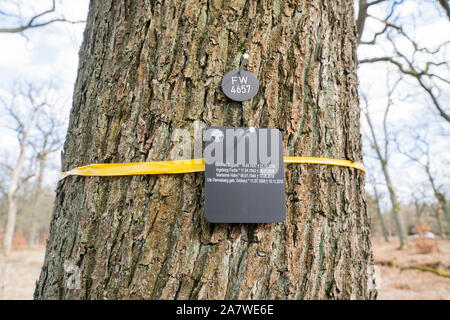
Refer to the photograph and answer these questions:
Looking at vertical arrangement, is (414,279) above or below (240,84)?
below

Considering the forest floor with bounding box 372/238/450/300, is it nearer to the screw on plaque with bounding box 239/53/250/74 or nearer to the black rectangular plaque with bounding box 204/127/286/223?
the black rectangular plaque with bounding box 204/127/286/223

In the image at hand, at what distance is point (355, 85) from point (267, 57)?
0.47 m

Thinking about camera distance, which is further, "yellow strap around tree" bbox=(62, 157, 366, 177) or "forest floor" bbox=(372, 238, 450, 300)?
"forest floor" bbox=(372, 238, 450, 300)

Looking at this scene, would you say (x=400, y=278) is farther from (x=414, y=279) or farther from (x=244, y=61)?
(x=244, y=61)

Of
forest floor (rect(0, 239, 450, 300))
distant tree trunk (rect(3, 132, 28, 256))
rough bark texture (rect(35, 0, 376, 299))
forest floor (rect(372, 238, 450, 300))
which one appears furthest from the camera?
distant tree trunk (rect(3, 132, 28, 256))

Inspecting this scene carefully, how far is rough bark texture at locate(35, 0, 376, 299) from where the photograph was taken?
0.92m

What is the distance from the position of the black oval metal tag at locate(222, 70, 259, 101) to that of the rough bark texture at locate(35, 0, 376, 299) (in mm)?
28

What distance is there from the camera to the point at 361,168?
119 centimetres

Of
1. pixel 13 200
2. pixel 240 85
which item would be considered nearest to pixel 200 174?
pixel 240 85

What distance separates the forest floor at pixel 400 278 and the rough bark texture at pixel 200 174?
6518 mm

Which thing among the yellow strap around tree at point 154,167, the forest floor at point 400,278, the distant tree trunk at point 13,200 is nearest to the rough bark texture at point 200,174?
the yellow strap around tree at point 154,167

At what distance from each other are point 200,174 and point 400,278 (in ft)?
41.0

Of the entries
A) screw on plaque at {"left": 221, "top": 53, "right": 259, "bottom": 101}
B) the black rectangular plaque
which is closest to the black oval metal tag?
screw on plaque at {"left": 221, "top": 53, "right": 259, "bottom": 101}

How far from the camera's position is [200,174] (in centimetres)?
97
